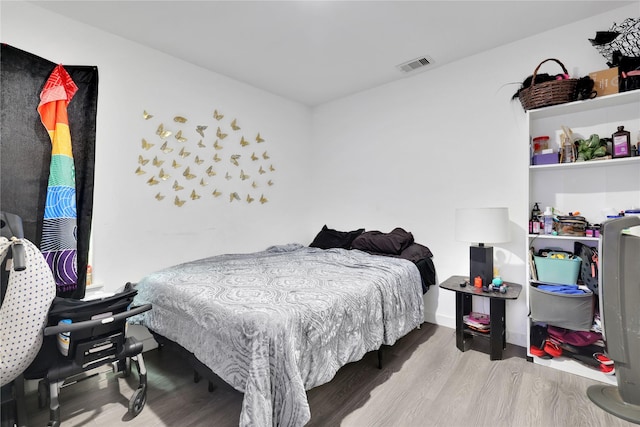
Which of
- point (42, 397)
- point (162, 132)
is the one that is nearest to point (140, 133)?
point (162, 132)

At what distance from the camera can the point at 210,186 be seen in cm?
310

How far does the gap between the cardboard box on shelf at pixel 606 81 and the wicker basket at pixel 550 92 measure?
126 mm

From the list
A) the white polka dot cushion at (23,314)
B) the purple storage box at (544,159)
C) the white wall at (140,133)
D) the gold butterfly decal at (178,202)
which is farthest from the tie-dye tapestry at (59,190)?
the purple storage box at (544,159)

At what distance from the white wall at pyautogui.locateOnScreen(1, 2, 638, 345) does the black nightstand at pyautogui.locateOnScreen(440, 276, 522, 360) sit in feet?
1.18

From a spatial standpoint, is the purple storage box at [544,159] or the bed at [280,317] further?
the purple storage box at [544,159]

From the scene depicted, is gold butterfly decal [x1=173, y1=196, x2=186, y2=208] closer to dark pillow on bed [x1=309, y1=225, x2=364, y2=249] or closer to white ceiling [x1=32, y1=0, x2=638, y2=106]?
white ceiling [x1=32, y1=0, x2=638, y2=106]

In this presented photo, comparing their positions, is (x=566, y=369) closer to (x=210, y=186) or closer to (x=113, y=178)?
(x=210, y=186)

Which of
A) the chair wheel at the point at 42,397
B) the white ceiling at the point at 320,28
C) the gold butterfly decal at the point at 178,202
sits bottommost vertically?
the chair wheel at the point at 42,397

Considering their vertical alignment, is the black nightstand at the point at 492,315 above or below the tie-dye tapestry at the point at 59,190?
below

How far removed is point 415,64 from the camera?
301cm

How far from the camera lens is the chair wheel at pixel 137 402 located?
1728 mm

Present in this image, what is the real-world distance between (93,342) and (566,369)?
305 centimetres

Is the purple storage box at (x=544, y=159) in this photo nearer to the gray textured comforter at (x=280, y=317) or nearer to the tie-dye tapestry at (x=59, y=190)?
the gray textured comforter at (x=280, y=317)

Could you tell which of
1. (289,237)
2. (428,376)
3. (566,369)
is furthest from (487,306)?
(289,237)
